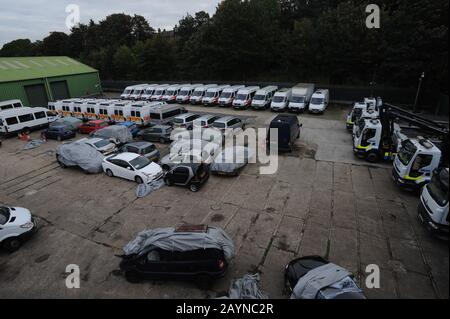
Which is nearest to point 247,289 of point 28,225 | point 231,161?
point 231,161

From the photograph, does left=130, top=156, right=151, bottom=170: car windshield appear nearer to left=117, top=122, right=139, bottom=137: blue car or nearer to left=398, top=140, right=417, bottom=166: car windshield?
left=117, top=122, right=139, bottom=137: blue car

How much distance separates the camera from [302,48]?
120 feet

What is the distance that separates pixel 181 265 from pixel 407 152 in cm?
1151

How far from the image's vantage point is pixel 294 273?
754 centimetres

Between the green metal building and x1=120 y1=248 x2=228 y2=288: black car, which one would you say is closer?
x1=120 y1=248 x2=228 y2=288: black car

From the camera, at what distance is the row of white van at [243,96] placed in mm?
27391

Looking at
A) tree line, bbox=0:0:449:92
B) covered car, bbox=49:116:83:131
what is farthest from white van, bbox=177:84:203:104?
covered car, bbox=49:116:83:131

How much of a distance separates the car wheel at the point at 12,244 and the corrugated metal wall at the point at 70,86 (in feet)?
93.3

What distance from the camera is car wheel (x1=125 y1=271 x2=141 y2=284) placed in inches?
324

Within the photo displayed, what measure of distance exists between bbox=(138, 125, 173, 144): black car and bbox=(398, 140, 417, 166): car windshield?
15225 millimetres

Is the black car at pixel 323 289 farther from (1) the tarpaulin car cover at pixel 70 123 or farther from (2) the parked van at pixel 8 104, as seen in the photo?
(2) the parked van at pixel 8 104

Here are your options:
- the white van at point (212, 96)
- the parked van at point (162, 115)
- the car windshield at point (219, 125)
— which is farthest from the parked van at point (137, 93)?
the car windshield at point (219, 125)
